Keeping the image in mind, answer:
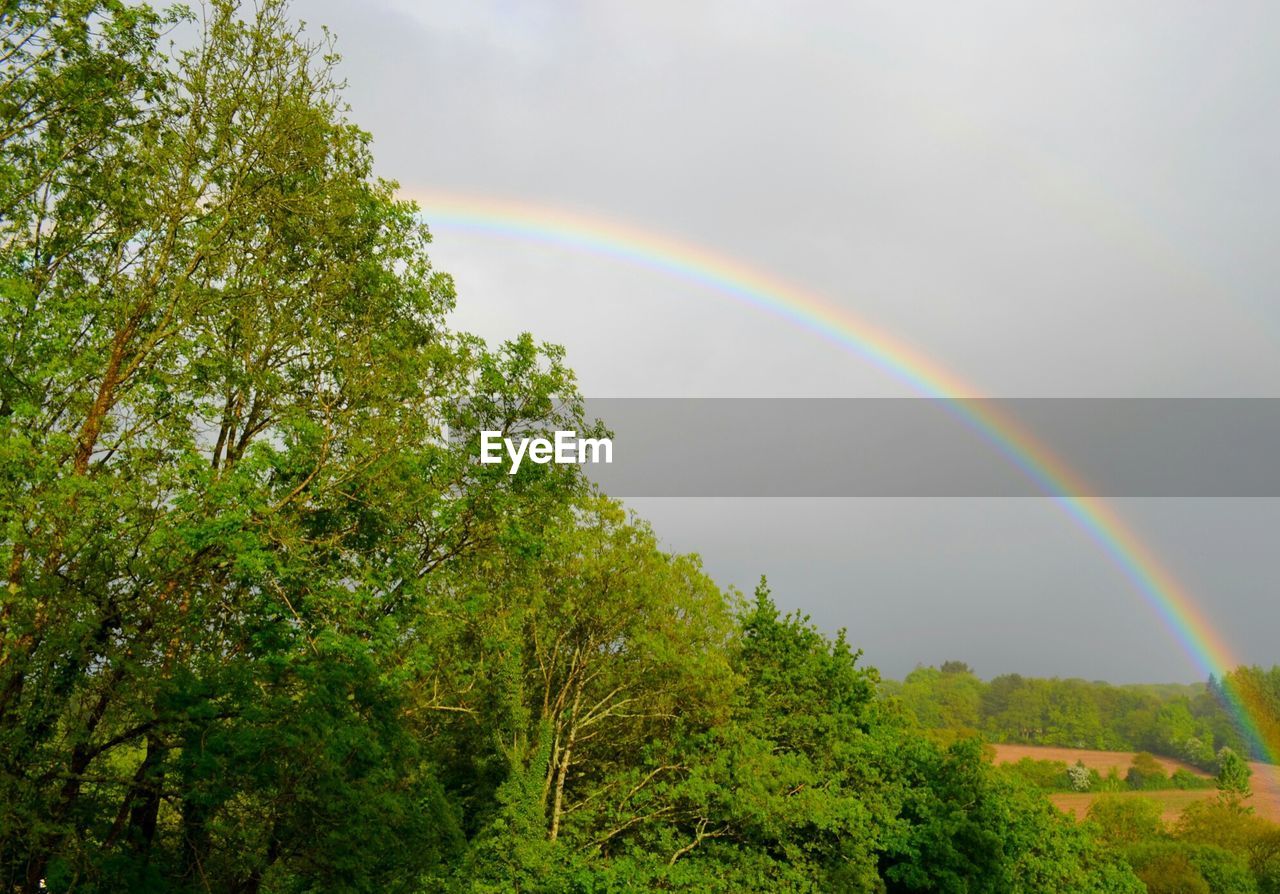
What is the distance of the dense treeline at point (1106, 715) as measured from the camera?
145m

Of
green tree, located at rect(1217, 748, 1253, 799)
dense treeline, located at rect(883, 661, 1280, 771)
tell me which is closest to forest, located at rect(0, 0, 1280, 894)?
green tree, located at rect(1217, 748, 1253, 799)

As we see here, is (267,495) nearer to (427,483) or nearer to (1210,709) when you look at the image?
(427,483)

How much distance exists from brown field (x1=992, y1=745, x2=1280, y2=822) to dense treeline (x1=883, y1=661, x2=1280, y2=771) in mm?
5302

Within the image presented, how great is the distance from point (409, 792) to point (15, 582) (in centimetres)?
930

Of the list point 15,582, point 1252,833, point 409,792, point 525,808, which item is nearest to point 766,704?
point 525,808

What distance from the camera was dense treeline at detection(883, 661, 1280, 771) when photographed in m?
145

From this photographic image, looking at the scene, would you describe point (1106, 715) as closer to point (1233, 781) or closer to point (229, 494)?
point (1233, 781)

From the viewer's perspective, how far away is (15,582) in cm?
990

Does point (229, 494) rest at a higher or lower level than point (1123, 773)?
higher

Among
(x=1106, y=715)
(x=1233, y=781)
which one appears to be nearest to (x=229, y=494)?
(x=1233, y=781)

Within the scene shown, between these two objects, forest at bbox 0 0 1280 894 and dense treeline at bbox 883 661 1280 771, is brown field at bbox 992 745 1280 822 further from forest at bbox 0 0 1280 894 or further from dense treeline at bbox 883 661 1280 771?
forest at bbox 0 0 1280 894

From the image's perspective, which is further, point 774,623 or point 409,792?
point 774,623

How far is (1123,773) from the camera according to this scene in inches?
4815

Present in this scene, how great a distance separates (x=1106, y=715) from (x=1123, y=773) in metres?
50.1
